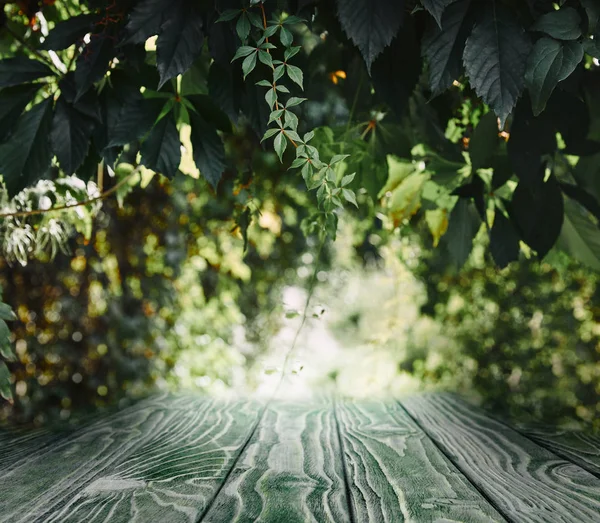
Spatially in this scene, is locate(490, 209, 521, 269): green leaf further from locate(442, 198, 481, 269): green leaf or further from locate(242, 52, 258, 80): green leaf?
locate(242, 52, 258, 80): green leaf

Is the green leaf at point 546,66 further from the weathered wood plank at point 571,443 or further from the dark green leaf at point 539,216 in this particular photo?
the weathered wood plank at point 571,443

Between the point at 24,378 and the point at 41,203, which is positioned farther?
the point at 24,378

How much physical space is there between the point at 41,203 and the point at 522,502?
4.54 ft

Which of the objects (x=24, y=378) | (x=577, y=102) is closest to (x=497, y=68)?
(x=577, y=102)

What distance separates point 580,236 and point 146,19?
99cm

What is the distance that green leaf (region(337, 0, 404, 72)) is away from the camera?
851mm

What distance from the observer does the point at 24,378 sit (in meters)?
3.32

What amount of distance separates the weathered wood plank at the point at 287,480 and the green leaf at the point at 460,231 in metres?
0.49

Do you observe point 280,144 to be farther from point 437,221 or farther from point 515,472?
point 437,221

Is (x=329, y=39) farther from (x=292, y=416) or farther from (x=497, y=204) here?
(x=292, y=416)

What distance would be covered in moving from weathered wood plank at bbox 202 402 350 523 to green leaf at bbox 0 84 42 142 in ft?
2.53

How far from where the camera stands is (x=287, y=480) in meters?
0.92

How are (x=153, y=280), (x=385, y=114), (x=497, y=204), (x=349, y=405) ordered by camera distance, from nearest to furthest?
(x=497, y=204)
(x=385, y=114)
(x=349, y=405)
(x=153, y=280)

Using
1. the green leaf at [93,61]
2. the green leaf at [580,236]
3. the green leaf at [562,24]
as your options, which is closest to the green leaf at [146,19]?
the green leaf at [93,61]
